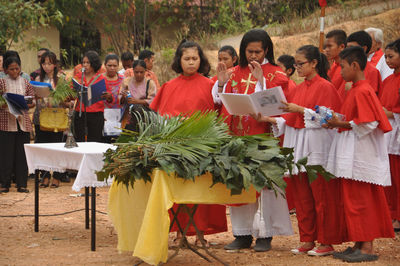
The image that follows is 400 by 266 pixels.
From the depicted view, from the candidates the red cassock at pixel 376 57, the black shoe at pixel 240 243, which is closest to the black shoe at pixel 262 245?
the black shoe at pixel 240 243

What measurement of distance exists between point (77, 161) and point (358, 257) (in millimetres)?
3101

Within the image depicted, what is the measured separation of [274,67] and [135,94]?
14.9 ft

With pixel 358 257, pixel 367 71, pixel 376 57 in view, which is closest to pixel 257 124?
pixel 367 71

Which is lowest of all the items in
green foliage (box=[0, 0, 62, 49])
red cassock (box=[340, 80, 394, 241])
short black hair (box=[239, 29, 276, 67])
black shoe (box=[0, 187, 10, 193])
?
black shoe (box=[0, 187, 10, 193])

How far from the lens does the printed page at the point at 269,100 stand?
585 cm

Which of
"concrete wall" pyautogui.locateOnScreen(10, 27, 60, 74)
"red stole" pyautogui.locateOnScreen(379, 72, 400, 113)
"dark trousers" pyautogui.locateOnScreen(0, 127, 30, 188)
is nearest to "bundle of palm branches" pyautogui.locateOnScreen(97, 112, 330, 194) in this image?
"red stole" pyautogui.locateOnScreen(379, 72, 400, 113)

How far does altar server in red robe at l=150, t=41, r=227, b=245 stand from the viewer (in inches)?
261

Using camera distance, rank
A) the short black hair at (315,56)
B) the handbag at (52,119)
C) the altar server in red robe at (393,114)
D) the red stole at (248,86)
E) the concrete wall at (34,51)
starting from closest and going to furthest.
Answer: the short black hair at (315,56)
the red stole at (248,86)
the altar server in red robe at (393,114)
the handbag at (52,119)
the concrete wall at (34,51)

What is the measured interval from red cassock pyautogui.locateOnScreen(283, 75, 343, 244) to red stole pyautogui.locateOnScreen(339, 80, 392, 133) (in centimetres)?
21

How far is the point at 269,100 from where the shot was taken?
19.6ft

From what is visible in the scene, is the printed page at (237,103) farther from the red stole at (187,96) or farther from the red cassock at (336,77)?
the red cassock at (336,77)

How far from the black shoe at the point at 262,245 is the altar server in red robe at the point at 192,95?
1.24 feet

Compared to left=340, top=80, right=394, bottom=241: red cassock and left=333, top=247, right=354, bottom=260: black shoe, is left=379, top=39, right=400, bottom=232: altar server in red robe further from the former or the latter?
left=333, top=247, right=354, bottom=260: black shoe

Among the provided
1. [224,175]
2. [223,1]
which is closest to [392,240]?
[224,175]
